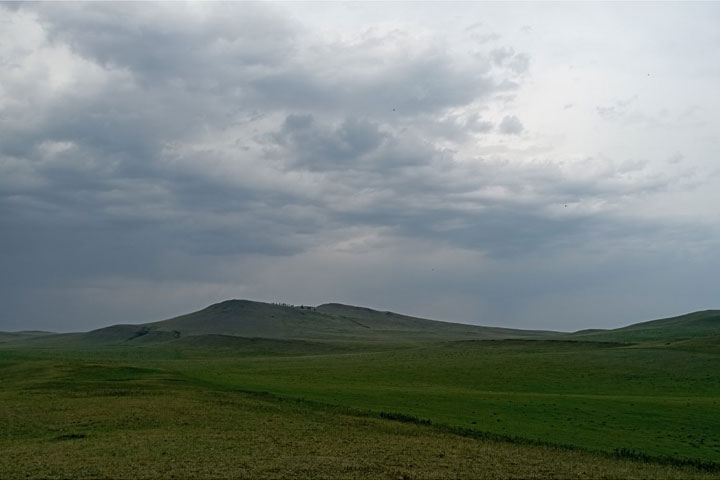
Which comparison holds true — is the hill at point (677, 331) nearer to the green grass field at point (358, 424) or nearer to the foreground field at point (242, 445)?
the green grass field at point (358, 424)

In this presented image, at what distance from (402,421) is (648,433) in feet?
42.0

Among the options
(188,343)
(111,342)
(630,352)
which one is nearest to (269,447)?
(630,352)

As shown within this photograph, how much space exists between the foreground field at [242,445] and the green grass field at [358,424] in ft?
0.32

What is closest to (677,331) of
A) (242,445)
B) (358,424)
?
(358,424)

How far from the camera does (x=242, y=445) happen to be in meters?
23.9

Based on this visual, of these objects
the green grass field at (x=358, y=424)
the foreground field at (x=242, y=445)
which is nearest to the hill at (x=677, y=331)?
the green grass field at (x=358, y=424)

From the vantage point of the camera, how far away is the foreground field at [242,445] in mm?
20250

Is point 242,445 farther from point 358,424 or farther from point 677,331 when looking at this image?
point 677,331

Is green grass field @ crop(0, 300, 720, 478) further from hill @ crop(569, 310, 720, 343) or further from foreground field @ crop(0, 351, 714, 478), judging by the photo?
hill @ crop(569, 310, 720, 343)

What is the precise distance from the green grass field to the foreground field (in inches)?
3.8

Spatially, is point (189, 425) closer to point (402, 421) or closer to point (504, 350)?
point (402, 421)

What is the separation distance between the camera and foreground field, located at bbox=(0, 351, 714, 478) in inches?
797

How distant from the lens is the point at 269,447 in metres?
23.6

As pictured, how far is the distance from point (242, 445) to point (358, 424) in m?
7.74
